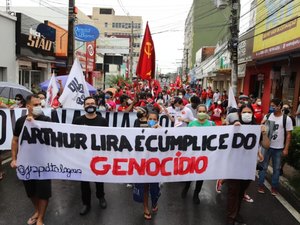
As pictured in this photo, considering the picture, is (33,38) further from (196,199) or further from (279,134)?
(279,134)

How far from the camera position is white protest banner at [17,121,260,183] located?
179 inches

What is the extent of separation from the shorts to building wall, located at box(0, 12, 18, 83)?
12.3m

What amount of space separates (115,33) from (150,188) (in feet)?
357

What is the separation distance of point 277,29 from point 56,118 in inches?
459

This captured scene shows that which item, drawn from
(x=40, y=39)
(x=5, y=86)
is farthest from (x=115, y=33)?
(x=5, y=86)

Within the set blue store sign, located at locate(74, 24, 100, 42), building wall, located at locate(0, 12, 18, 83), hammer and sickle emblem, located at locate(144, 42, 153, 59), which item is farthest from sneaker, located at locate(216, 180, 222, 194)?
building wall, located at locate(0, 12, 18, 83)

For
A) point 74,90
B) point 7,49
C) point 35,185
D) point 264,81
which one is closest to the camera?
point 35,185

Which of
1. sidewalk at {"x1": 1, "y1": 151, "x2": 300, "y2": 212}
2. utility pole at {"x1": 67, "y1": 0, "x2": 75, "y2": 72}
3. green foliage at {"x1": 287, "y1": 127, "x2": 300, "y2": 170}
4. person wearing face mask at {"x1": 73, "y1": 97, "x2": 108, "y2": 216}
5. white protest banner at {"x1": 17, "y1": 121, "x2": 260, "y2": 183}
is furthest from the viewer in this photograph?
utility pole at {"x1": 67, "y1": 0, "x2": 75, "y2": 72}

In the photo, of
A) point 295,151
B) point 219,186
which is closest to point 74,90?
point 219,186

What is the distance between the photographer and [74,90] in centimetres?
765

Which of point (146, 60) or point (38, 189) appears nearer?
point (38, 189)

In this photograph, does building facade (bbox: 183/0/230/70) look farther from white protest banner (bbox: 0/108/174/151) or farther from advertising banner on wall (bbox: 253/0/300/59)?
white protest banner (bbox: 0/108/174/151)

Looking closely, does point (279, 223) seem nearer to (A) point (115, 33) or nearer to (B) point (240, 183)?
(B) point (240, 183)

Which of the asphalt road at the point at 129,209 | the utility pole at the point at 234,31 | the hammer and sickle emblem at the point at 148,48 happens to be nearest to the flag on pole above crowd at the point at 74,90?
the hammer and sickle emblem at the point at 148,48
